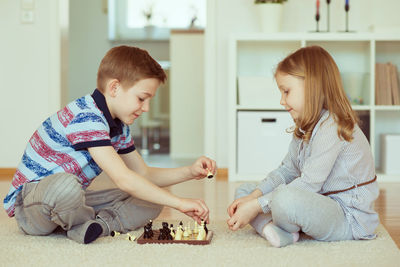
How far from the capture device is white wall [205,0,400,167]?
389 cm

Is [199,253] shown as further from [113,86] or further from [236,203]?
[113,86]

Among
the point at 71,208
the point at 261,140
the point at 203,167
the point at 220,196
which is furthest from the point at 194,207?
the point at 261,140

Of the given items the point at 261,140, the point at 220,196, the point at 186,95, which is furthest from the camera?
the point at 186,95

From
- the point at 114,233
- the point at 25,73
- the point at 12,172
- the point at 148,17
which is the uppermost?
the point at 148,17

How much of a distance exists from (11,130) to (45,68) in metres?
0.46

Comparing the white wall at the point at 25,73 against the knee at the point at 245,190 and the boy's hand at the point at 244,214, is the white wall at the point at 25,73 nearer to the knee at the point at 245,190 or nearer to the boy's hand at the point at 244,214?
the knee at the point at 245,190

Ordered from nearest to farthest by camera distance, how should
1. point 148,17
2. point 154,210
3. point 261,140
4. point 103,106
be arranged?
1. point 103,106
2. point 154,210
3. point 261,140
4. point 148,17

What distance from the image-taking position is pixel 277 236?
5.60 ft

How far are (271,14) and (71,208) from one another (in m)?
2.31

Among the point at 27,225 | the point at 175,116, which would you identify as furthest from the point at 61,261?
the point at 175,116

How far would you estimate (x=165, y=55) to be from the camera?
646 centimetres

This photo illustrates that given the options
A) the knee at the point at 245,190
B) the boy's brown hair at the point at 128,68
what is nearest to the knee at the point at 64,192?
the boy's brown hair at the point at 128,68

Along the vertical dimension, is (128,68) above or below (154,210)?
above

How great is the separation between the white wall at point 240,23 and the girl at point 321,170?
205 centimetres
